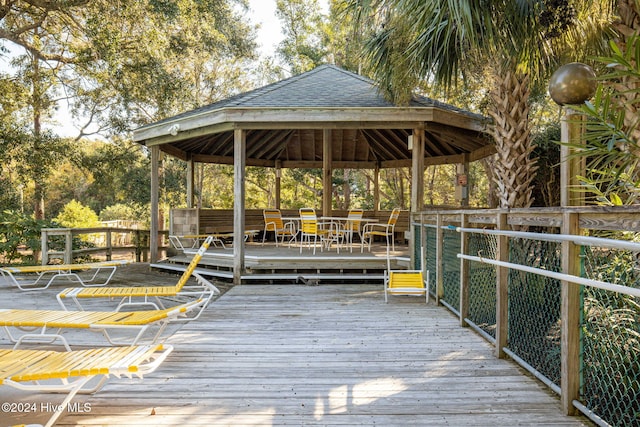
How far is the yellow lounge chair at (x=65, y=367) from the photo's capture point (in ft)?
6.84

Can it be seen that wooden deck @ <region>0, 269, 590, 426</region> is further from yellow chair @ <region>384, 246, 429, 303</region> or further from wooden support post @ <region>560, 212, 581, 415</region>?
yellow chair @ <region>384, 246, 429, 303</region>

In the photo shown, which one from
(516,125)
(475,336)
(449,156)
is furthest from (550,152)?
(475,336)

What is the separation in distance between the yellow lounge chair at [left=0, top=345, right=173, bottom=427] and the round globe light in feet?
11.8

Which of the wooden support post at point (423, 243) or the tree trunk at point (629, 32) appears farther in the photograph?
the wooden support post at point (423, 243)

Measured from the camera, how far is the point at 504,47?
4.62 meters

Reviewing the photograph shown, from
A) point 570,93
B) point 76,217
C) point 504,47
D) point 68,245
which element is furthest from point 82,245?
point 570,93

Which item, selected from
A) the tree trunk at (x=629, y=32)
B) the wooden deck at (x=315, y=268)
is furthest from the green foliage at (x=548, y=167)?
the tree trunk at (x=629, y=32)

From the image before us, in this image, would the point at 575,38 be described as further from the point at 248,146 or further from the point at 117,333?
the point at 248,146

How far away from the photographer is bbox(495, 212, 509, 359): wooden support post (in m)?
3.41

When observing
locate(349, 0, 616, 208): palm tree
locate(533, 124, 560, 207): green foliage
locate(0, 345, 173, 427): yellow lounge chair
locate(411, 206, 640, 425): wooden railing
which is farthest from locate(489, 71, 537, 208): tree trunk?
locate(0, 345, 173, 427): yellow lounge chair

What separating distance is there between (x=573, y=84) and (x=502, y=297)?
1.80 meters

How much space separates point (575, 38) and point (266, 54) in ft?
63.0

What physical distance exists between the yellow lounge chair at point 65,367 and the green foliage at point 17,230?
9193 millimetres

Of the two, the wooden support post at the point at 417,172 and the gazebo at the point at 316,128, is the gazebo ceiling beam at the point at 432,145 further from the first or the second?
the wooden support post at the point at 417,172
